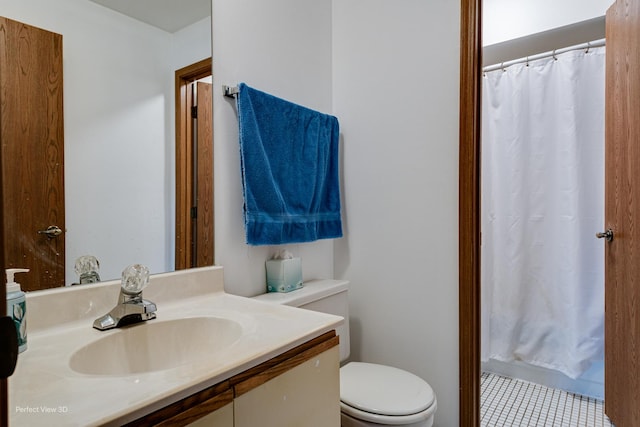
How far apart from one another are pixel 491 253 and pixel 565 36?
4.11 ft

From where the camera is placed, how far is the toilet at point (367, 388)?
114cm

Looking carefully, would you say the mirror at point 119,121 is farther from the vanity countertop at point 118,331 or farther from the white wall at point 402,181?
the white wall at point 402,181

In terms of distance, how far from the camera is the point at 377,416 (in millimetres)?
1130

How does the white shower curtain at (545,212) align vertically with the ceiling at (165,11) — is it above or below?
below

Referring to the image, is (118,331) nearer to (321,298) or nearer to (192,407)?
(192,407)

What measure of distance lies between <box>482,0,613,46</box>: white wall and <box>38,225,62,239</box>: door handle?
6.99ft

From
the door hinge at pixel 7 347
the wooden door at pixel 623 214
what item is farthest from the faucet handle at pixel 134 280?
the wooden door at pixel 623 214

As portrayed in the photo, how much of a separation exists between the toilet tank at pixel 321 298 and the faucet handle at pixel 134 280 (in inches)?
18.0

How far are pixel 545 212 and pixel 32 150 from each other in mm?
2322

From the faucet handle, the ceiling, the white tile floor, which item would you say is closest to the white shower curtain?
the white tile floor

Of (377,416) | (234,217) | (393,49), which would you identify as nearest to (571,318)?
(377,416)

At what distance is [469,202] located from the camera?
4.60ft

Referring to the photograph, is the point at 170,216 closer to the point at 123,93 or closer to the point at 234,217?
the point at 234,217

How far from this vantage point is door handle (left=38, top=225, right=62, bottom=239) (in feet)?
2.88
